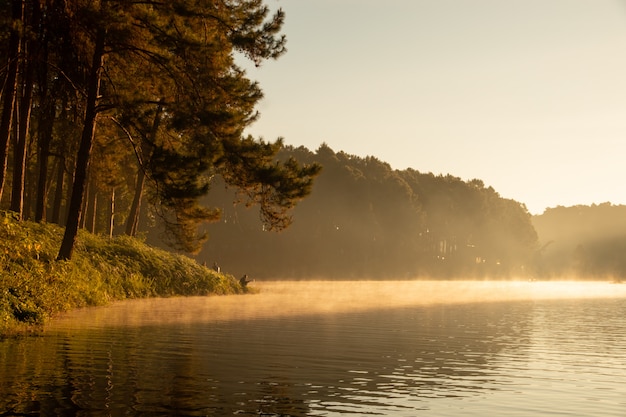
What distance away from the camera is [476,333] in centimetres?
2869

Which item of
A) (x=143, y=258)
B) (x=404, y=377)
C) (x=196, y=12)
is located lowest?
(x=404, y=377)

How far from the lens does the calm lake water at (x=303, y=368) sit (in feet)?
42.1

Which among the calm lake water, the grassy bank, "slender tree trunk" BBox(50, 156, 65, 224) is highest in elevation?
"slender tree trunk" BBox(50, 156, 65, 224)

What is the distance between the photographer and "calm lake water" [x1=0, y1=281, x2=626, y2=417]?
505 inches

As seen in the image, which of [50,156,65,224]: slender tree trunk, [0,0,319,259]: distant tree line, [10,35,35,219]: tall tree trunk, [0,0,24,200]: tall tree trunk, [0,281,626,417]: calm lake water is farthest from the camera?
[50,156,65,224]: slender tree trunk

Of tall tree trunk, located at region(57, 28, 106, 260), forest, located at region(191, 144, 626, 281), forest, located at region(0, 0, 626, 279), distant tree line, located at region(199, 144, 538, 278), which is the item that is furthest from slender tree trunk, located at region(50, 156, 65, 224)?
distant tree line, located at region(199, 144, 538, 278)

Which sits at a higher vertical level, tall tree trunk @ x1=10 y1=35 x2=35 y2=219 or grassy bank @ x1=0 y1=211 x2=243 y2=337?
tall tree trunk @ x1=10 y1=35 x2=35 y2=219

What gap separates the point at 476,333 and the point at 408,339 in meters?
4.41

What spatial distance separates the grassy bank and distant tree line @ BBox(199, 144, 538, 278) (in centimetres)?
5448

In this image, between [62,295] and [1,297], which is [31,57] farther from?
[1,297]

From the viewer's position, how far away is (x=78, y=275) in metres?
35.8

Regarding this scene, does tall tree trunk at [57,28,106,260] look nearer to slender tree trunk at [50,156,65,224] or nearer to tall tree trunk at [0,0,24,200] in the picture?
tall tree trunk at [0,0,24,200]

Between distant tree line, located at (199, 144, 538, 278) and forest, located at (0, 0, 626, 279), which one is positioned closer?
forest, located at (0, 0, 626, 279)

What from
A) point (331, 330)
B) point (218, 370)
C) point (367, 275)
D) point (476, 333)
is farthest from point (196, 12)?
point (367, 275)
